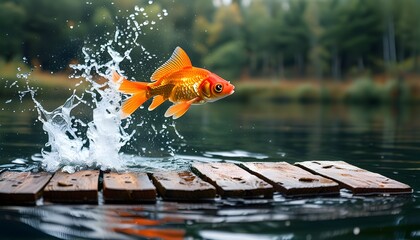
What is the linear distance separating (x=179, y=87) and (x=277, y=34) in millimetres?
59755

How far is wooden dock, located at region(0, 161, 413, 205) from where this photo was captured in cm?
432

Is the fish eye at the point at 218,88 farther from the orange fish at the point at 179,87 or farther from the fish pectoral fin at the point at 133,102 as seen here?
the fish pectoral fin at the point at 133,102

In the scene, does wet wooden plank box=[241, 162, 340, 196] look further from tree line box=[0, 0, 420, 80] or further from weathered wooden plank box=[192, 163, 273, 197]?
tree line box=[0, 0, 420, 80]

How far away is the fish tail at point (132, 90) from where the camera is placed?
4844mm

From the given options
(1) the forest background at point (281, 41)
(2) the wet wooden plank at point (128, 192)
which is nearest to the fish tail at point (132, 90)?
(2) the wet wooden plank at point (128, 192)

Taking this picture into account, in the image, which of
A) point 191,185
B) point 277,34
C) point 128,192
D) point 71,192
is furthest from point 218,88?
point 277,34

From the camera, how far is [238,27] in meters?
68.4

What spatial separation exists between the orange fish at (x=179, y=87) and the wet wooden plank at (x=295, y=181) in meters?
0.88

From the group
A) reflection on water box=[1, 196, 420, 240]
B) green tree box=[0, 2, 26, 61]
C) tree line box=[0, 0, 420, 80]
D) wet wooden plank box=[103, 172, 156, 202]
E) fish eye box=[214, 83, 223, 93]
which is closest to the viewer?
reflection on water box=[1, 196, 420, 240]

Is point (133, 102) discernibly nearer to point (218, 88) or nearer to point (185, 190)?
point (218, 88)

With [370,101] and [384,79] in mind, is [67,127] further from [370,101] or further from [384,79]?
[384,79]

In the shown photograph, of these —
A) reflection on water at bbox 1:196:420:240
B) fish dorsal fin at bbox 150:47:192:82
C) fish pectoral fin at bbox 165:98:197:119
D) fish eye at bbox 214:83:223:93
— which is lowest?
reflection on water at bbox 1:196:420:240

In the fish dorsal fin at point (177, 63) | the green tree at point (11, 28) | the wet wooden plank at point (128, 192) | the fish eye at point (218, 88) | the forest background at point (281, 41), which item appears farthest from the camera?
the green tree at point (11, 28)

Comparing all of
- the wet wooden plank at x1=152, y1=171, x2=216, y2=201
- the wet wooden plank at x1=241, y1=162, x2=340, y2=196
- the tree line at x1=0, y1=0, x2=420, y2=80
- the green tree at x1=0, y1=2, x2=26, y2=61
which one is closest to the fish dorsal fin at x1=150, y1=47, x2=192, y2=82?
the wet wooden plank at x1=152, y1=171, x2=216, y2=201
